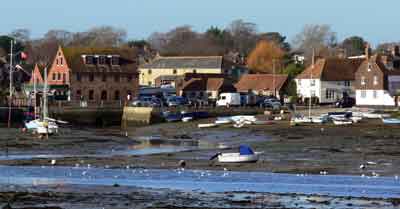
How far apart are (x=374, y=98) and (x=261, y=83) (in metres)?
22.5

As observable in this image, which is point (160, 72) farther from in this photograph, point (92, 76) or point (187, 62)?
point (92, 76)

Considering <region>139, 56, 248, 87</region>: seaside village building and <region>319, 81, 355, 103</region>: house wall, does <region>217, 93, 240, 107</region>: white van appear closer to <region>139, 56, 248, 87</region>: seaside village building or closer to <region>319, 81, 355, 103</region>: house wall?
<region>319, 81, 355, 103</region>: house wall

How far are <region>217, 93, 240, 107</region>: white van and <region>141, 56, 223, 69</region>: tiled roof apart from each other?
131 feet

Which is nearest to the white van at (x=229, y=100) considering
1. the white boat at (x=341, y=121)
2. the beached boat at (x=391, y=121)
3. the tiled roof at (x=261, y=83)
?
the tiled roof at (x=261, y=83)

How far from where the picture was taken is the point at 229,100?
117750 millimetres

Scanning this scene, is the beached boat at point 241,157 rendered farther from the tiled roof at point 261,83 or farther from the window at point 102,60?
the tiled roof at point 261,83

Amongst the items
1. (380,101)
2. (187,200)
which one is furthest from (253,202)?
(380,101)

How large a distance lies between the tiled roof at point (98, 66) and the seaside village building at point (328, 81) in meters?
19.5

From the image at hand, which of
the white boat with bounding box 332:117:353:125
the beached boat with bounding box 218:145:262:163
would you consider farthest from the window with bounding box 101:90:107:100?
the beached boat with bounding box 218:145:262:163

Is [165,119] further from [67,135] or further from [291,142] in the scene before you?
[291,142]

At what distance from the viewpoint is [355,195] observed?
42094mm

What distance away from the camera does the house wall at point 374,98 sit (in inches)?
4365

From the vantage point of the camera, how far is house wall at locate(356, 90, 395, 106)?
11088 cm

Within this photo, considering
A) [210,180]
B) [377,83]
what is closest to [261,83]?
[377,83]
